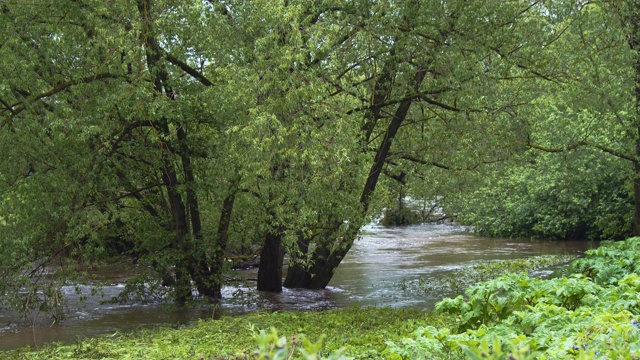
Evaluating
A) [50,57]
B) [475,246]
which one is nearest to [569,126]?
[475,246]

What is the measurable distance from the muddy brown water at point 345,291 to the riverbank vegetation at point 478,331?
8.54 ft

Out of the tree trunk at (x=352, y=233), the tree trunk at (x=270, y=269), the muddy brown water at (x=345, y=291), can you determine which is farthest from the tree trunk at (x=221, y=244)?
the tree trunk at (x=352, y=233)

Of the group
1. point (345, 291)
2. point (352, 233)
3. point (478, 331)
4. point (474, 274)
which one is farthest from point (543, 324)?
point (474, 274)

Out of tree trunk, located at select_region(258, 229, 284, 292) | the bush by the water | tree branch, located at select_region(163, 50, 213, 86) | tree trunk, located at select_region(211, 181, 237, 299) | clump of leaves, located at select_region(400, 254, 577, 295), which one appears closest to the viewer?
tree branch, located at select_region(163, 50, 213, 86)

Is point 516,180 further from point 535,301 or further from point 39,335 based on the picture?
point 535,301

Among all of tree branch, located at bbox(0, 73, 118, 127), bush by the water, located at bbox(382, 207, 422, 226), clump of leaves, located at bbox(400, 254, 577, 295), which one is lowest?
clump of leaves, located at bbox(400, 254, 577, 295)

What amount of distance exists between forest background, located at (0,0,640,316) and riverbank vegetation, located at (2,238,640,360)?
7.70 feet

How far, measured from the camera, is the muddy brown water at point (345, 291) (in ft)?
41.8

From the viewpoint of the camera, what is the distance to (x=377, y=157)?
1606cm

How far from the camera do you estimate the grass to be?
7528 mm

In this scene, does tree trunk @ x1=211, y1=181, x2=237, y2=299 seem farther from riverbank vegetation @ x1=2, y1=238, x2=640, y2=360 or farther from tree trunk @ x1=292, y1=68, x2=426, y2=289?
riverbank vegetation @ x1=2, y1=238, x2=640, y2=360

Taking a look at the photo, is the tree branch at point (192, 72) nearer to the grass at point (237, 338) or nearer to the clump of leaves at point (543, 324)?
the grass at point (237, 338)

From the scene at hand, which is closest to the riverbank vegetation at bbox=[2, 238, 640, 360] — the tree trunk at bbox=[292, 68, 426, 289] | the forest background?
the forest background

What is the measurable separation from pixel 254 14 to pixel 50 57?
3950 mm
